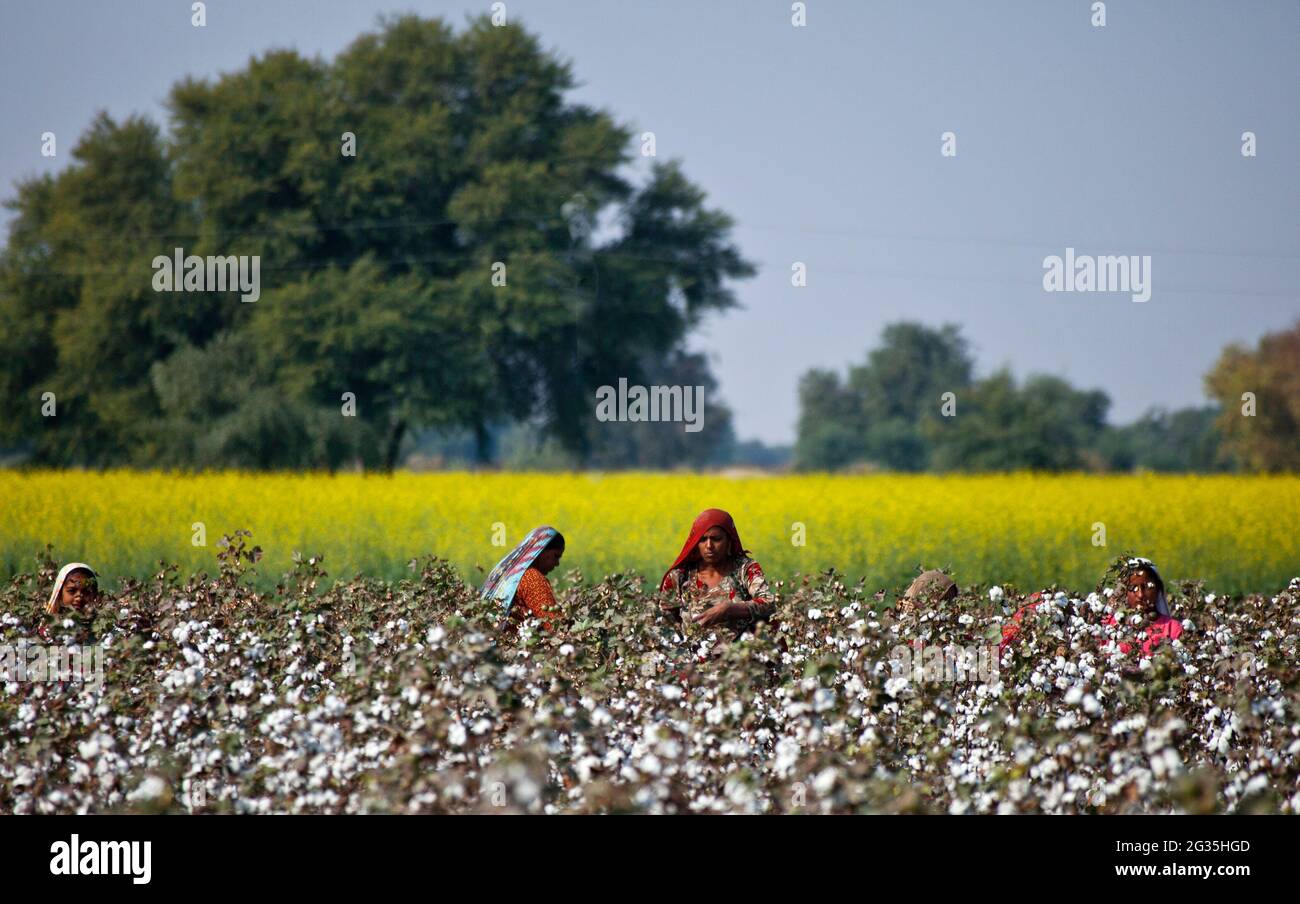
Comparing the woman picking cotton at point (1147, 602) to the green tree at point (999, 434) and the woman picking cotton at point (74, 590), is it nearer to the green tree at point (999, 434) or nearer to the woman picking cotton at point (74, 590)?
the woman picking cotton at point (74, 590)

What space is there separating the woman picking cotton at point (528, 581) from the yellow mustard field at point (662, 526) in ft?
18.9

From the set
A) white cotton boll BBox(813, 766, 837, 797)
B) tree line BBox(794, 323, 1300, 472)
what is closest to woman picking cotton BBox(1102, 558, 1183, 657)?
white cotton boll BBox(813, 766, 837, 797)

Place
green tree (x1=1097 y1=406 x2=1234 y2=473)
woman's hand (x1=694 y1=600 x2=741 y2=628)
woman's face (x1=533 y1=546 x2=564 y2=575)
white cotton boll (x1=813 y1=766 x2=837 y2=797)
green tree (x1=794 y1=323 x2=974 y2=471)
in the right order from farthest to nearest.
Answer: green tree (x1=794 y1=323 x2=974 y2=471)
green tree (x1=1097 y1=406 x2=1234 y2=473)
woman's face (x1=533 y1=546 x2=564 y2=575)
woman's hand (x1=694 y1=600 x2=741 y2=628)
white cotton boll (x1=813 y1=766 x2=837 y2=797)

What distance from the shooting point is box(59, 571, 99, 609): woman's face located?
25.9ft

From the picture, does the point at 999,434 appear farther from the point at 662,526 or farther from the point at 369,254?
the point at 662,526

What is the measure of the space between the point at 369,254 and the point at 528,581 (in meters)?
31.5

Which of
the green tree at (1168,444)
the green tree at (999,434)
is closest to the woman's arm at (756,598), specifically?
the green tree at (999,434)

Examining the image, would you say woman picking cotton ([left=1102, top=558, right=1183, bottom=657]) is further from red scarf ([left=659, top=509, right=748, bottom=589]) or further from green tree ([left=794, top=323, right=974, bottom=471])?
green tree ([left=794, top=323, right=974, bottom=471])

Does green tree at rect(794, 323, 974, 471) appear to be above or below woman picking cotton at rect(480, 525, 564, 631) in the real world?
above

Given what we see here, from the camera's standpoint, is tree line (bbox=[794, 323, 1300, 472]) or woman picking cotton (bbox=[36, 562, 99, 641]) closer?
woman picking cotton (bbox=[36, 562, 99, 641])

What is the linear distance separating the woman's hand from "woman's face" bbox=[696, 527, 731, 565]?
0.42 metres

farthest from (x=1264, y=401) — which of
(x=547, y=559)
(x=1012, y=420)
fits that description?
(x=547, y=559)

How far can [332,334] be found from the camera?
1435 inches
